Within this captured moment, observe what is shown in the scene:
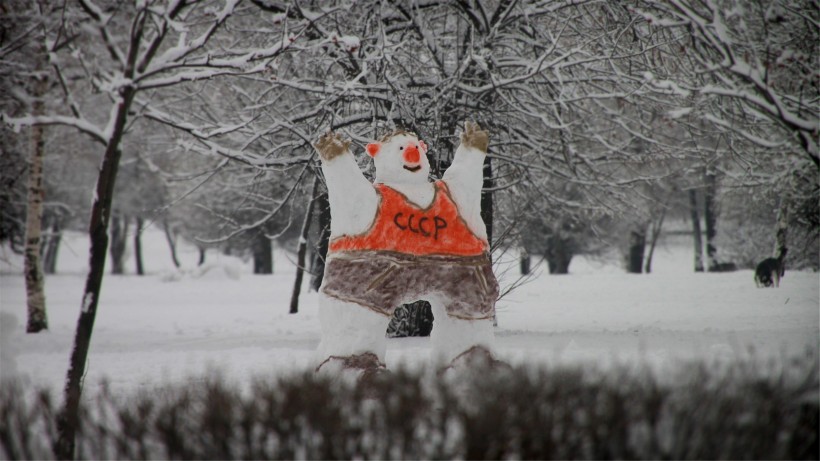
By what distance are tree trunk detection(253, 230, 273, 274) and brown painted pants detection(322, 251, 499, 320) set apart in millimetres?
25819

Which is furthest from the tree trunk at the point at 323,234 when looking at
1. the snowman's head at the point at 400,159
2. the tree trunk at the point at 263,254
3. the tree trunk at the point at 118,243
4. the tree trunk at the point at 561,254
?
the tree trunk at the point at 118,243

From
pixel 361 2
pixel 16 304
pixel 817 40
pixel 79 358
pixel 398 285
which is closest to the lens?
pixel 79 358

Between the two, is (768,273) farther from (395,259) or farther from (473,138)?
(395,259)

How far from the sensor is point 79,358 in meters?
3.89

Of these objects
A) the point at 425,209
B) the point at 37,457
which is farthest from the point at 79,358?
the point at 425,209

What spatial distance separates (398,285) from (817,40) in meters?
4.09

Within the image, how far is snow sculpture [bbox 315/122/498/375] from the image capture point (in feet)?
14.9

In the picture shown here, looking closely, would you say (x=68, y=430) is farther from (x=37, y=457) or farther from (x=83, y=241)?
(x=83, y=241)

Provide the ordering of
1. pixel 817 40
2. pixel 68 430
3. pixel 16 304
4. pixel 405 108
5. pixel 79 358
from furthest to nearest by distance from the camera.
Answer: pixel 16 304 < pixel 405 108 < pixel 817 40 < pixel 79 358 < pixel 68 430

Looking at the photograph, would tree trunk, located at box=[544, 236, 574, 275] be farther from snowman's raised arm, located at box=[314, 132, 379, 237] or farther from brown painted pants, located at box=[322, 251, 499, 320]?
snowman's raised arm, located at box=[314, 132, 379, 237]

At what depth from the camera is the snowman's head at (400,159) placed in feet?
16.0

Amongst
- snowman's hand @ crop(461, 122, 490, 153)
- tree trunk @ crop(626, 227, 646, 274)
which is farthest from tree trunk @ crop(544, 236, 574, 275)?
snowman's hand @ crop(461, 122, 490, 153)

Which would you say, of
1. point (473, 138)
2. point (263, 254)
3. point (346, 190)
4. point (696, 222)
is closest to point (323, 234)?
point (473, 138)

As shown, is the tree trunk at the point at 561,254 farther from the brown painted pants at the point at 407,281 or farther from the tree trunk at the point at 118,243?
the brown painted pants at the point at 407,281
